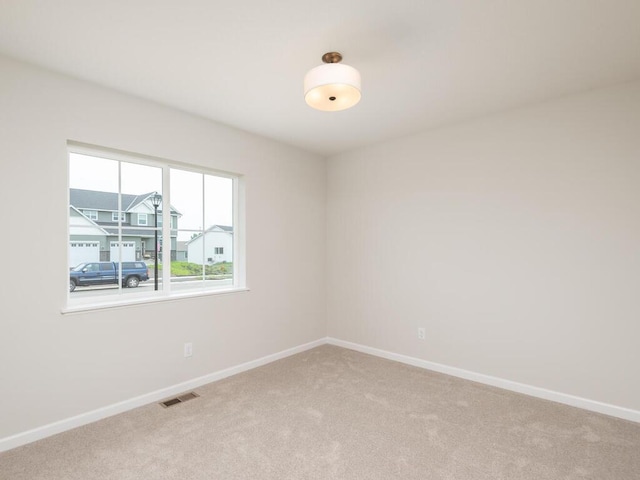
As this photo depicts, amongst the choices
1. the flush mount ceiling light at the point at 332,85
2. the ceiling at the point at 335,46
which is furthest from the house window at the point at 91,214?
the flush mount ceiling light at the point at 332,85

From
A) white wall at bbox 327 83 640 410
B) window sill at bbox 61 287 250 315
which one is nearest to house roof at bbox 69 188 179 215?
window sill at bbox 61 287 250 315

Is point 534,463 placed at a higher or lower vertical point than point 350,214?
lower

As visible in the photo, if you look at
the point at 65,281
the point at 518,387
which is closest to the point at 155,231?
the point at 65,281

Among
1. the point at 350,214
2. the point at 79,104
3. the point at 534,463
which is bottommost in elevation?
the point at 534,463

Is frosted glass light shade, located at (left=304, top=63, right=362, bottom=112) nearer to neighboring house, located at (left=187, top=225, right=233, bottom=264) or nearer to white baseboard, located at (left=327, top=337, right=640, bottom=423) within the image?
neighboring house, located at (left=187, top=225, right=233, bottom=264)

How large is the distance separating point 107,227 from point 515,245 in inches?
136

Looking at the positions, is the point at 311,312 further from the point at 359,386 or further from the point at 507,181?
the point at 507,181

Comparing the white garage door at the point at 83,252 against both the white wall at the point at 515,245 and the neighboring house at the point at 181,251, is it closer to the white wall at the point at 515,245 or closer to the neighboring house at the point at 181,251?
the neighboring house at the point at 181,251

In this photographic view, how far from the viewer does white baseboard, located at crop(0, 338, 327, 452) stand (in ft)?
7.26

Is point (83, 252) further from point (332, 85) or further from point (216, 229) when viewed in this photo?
point (332, 85)

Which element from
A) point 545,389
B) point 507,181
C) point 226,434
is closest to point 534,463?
point 545,389

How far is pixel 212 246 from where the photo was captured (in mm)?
3484

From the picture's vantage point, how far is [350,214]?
4.33 metres

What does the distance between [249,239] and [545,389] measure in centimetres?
303
